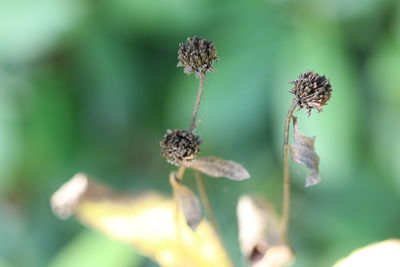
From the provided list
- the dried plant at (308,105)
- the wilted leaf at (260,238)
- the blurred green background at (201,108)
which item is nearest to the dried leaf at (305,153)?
the dried plant at (308,105)

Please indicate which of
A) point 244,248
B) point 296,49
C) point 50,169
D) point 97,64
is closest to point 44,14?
point 97,64

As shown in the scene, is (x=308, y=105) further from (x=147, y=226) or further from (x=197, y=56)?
(x=147, y=226)

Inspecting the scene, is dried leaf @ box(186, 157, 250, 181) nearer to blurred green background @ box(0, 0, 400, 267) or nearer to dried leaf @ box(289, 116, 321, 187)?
dried leaf @ box(289, 116, 321, 187)

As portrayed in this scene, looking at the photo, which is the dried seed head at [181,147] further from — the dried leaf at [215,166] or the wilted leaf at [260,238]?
the wilted leaf at [260,238]

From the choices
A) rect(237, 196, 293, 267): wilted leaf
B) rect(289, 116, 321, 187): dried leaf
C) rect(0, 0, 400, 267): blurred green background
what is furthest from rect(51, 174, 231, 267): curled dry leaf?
rect(0, 0, 400, 267): blurred green background

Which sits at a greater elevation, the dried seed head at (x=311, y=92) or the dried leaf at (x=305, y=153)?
the dried seed head at (x=311, y=92)

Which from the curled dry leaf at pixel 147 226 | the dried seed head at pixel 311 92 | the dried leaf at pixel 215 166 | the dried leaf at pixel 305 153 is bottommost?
the curled dry leaf at pixel 147 226

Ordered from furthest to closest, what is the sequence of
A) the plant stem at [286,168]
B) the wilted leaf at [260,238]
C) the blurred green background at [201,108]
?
the blurred green background at [201,108] → the wilted leaf at [260,238] → the plant stem at [286,168]
